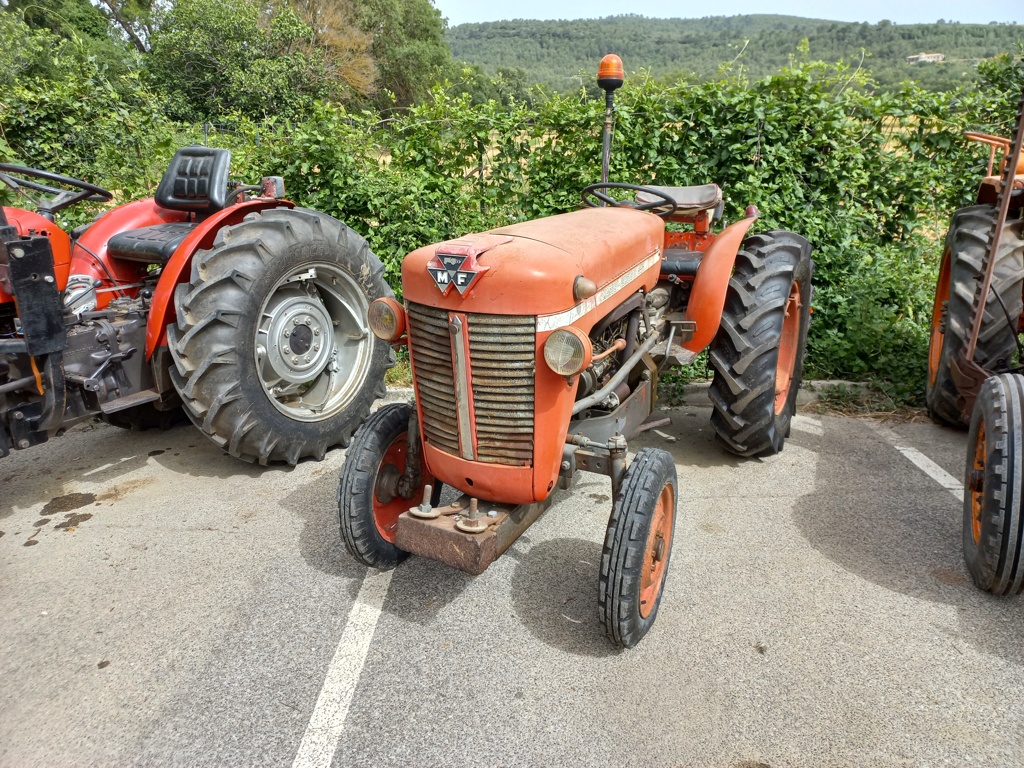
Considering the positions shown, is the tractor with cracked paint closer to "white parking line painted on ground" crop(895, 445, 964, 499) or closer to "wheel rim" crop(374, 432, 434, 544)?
"white parking line painted on ground" crop(895, 445, 964, 499)

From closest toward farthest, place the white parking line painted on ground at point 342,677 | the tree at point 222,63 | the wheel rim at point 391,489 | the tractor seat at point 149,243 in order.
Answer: the white parking line painted on ground at point 342,677 < the wheel rim at point 391,489 < the tractor seat at point 149,243 < the tree at point 222,63

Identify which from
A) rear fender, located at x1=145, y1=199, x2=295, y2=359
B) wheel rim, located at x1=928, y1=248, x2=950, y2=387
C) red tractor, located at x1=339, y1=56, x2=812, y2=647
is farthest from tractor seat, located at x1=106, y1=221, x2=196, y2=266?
wheel rim, located at x1=928, y1=248, x2=950, y2=387

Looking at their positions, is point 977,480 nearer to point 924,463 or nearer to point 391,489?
point 924,463

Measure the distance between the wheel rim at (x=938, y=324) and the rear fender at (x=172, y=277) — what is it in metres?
4.29

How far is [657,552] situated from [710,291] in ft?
4.53

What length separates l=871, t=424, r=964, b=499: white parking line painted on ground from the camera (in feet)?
11.8

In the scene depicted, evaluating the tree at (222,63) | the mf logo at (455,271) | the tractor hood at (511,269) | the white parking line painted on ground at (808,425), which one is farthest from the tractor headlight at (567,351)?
the tree at (222,63)

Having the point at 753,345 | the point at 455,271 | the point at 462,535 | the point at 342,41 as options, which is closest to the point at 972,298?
the point at 753,345

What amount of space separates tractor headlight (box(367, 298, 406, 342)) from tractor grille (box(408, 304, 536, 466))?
9 centimetres

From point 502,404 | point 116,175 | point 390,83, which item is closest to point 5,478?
point 502,404

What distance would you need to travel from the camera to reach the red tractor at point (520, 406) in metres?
2.22

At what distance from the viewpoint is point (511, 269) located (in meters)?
2.19

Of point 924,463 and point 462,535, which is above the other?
point 462,535

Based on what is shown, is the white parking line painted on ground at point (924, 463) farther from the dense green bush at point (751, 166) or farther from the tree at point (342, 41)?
the tree at point (342, 41)
